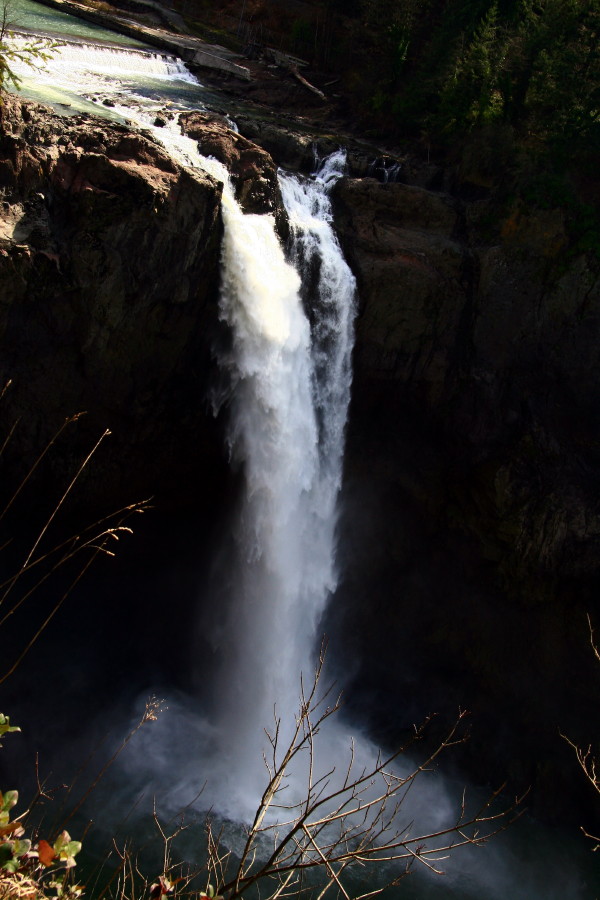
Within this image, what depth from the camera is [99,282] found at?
38.9ft

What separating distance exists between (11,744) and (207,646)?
4.30m

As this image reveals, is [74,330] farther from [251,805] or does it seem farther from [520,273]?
[520,273]

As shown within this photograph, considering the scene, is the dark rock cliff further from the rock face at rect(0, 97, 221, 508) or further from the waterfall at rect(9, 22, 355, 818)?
the waterfall at rect(9, 22, 355, 818)

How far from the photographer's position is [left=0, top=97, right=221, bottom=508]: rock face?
36.7 ft

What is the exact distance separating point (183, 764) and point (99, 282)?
900 cm

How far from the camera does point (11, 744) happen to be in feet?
39.8

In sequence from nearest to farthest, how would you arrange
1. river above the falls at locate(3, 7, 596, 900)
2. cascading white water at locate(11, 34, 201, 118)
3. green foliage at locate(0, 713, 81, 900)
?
green foliage at locate(0, 713, 81, 900)
river above the falls at locate(3, 7, 596, 900)
cascading white water at locate(11, 34, 201, 118)

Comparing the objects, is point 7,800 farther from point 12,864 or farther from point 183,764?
point 183,764

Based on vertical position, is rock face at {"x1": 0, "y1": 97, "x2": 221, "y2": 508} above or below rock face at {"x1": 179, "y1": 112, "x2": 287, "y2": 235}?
below

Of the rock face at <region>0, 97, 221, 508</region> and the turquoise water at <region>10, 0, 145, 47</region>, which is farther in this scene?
the turquoise water at <region>10, 0, 145, 47</region>

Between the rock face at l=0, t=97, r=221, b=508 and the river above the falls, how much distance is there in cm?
180

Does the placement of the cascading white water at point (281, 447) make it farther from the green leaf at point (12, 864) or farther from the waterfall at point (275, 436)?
the green leaf at point (12, 864)

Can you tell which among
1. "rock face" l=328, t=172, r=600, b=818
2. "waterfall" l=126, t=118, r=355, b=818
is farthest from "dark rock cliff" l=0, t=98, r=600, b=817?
"waterfall" l=126, t=118, r=355, b=818

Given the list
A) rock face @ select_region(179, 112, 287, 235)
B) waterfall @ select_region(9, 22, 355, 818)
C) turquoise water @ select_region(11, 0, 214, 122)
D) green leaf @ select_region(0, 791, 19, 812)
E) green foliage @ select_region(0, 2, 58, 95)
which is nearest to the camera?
green leaf @ select_region(0, 791, 19, 812)
